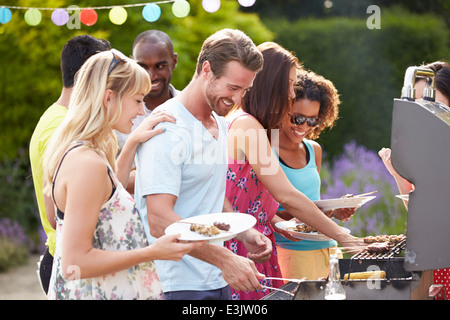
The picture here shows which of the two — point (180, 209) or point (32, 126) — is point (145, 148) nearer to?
point (180, 209)

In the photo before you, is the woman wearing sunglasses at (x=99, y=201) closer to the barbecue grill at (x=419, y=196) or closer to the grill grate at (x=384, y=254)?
the barbecue grill at (x=419, y=196)

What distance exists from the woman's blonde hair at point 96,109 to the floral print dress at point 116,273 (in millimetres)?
137

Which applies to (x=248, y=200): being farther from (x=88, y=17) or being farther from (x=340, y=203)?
(x=88, y=17)

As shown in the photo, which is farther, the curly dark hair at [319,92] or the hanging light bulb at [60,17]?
the hanging light bulb at [60,17]

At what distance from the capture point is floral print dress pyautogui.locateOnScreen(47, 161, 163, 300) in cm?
190

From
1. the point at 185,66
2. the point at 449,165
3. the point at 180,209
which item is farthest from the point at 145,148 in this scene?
the point at 185,66

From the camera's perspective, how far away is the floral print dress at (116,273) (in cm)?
190

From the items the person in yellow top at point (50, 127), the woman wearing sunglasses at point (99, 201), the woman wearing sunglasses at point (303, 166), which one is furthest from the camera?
the woman wearing sunglasses at point (303, 166)

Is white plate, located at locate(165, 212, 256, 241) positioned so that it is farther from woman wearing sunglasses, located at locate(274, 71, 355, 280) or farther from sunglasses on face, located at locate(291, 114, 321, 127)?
sunglasses on face, located at locate(291, 114, 321, 127)

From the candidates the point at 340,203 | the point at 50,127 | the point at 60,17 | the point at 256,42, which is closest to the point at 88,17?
the point at 60,17

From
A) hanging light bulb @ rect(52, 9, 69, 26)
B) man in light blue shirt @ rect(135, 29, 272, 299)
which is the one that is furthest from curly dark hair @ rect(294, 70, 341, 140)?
hanging light bulb @ rect(52, 9, 69, 26)

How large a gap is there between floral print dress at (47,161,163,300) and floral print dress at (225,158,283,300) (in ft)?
2.52

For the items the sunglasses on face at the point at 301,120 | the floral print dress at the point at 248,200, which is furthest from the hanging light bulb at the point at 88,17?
the floral print dress at the point at 248,200

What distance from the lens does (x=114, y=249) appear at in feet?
6.26
